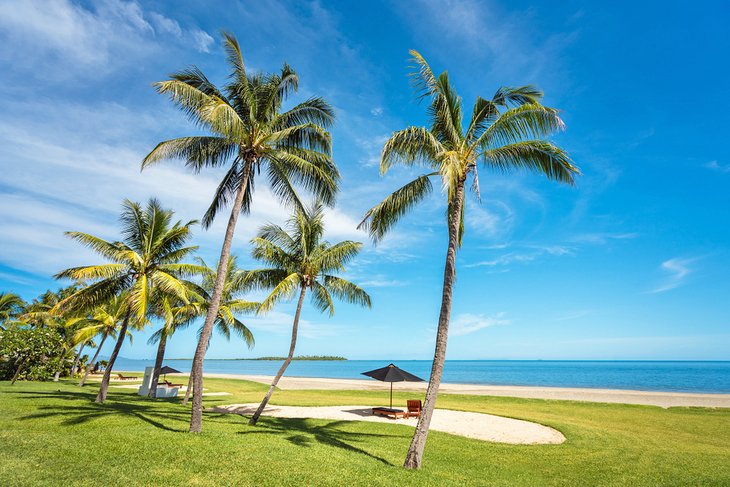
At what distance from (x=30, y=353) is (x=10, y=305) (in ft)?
59.4

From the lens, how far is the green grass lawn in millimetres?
6832

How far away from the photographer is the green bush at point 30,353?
23188 millimetres

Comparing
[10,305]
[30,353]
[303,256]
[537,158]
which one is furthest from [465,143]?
[10,305]

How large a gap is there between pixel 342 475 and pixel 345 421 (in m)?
8.08

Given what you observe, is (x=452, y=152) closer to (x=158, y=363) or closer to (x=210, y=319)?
(x=210, y=319)

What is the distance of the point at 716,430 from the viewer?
1433 cm

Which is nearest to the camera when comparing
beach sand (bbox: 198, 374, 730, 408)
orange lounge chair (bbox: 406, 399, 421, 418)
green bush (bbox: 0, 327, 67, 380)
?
orange lounge chair (bbox: 406, 399, 421, 418)

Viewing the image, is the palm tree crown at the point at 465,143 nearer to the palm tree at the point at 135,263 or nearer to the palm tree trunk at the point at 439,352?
the palm tree trunk at the point at 439,352

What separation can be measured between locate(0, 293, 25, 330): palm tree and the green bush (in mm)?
12459

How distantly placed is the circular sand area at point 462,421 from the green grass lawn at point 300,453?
0.83 m

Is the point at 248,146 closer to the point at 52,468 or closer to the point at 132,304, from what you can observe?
the point at 132,304

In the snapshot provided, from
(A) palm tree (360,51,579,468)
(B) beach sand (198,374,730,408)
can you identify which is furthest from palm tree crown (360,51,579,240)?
(B) beach sand (198,374,730,408)

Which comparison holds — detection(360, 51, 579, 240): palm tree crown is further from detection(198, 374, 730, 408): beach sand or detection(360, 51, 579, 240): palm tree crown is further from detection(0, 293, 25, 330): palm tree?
detection(0, 293, 25, 330): palm tree

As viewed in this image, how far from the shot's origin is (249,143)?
11.4m
